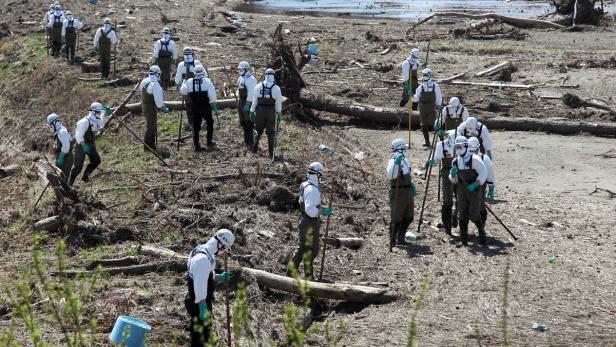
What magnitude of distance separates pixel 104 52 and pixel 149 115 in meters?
7.91

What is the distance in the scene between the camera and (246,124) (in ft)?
67.6

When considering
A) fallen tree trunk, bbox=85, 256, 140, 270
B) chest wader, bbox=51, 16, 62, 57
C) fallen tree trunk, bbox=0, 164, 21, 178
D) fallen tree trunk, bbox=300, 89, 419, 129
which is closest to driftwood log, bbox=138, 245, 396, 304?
fallen tree trunk, bbox=85, 256, 140, 270

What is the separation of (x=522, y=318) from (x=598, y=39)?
90.9 ft

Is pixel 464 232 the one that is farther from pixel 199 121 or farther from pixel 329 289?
pixel 199 121

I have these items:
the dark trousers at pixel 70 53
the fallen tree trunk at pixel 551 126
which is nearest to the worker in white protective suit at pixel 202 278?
the fallen tree trunk at pixel 551 126

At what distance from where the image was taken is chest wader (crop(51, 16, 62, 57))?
1222 inches

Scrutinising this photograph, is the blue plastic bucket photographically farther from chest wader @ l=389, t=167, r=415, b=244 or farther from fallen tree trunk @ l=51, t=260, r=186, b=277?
chest wader @ l=389, t=167, r=415, b=244

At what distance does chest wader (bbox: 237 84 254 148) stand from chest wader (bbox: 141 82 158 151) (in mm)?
1781

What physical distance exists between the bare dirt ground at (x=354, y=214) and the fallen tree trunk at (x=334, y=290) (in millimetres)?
149

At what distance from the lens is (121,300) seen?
12672mm

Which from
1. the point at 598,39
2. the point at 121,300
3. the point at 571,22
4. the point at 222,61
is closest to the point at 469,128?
the point at 121,300

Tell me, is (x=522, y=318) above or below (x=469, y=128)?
below

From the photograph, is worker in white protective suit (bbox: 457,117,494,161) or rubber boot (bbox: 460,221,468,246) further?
worker in white protective suit (bbox: 457,117,494,161)

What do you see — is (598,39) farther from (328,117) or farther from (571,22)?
(328,117)
